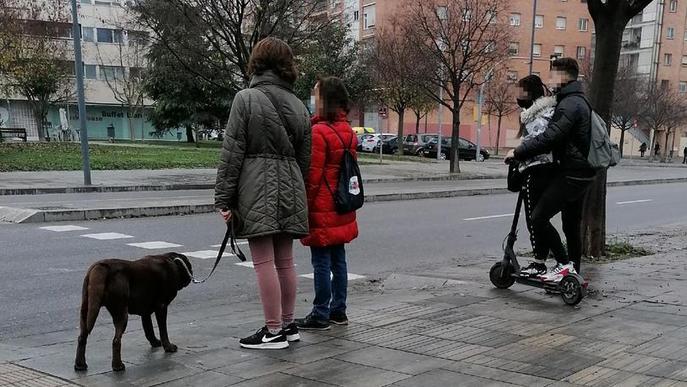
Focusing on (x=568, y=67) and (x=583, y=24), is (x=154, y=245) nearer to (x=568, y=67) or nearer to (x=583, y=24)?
(x=568, y=67)

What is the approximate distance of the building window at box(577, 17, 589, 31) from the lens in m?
65.8

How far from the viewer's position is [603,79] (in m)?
8.13

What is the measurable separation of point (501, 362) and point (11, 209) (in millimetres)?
10899

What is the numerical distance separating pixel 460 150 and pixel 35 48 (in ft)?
87.6

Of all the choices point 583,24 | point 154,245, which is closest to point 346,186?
point 154,245

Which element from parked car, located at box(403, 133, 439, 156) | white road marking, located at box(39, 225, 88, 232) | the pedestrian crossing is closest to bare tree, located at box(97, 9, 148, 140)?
parked car, located at box(403, 133, 439, 156)

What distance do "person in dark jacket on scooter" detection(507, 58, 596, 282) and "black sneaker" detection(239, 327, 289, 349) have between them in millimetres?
2657

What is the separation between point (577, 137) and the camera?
5645 millimetres

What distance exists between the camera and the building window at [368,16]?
5959 cm

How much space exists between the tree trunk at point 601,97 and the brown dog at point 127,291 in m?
5.56

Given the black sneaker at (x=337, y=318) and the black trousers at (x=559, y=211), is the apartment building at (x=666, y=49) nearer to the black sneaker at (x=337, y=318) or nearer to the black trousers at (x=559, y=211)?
the black trousers at (x=559, y=211)

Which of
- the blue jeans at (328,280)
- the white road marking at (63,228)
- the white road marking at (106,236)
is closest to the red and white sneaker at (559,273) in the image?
the blue jeans at (328,280)

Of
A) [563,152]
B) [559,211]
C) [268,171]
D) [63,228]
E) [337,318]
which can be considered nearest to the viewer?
[268,171]

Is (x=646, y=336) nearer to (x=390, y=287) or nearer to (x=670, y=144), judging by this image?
(x=390, y=287)
